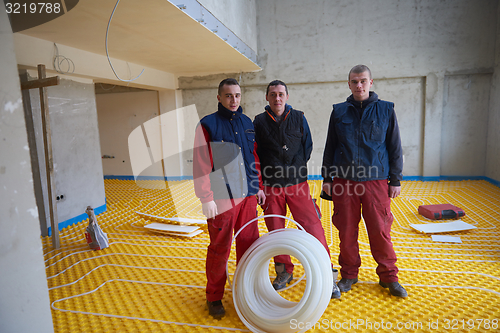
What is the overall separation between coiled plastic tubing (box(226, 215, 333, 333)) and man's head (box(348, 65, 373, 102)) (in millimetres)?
1308

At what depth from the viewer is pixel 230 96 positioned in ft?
8.34

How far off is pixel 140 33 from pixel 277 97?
2.79 m

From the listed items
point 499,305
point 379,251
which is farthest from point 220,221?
point 499,305

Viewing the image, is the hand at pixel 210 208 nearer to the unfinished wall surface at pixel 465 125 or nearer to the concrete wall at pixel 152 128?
the concrete wall at pixel 152 128

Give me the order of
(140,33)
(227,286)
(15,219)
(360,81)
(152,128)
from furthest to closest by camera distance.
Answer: (152,128) → (140,33) → (227,286) → (360,81) → (15,219)

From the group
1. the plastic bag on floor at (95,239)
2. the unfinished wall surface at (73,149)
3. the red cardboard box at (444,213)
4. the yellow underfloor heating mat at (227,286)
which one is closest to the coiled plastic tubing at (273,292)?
the yellow underfloor heating mat at (227,286)

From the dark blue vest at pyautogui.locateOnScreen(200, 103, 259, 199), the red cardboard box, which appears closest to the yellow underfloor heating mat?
the red cardboard box

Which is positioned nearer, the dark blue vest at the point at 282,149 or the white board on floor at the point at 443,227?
the dark blue vest at the point at 282,149

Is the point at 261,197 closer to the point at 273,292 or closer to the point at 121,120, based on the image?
the point at 273,292

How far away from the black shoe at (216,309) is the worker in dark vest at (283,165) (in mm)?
594

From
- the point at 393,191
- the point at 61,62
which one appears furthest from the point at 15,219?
the point at 61,62

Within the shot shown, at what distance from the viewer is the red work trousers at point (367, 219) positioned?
2.69m

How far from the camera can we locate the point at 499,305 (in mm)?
2559

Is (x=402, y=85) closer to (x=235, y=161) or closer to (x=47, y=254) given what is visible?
(x=235, y=161)
